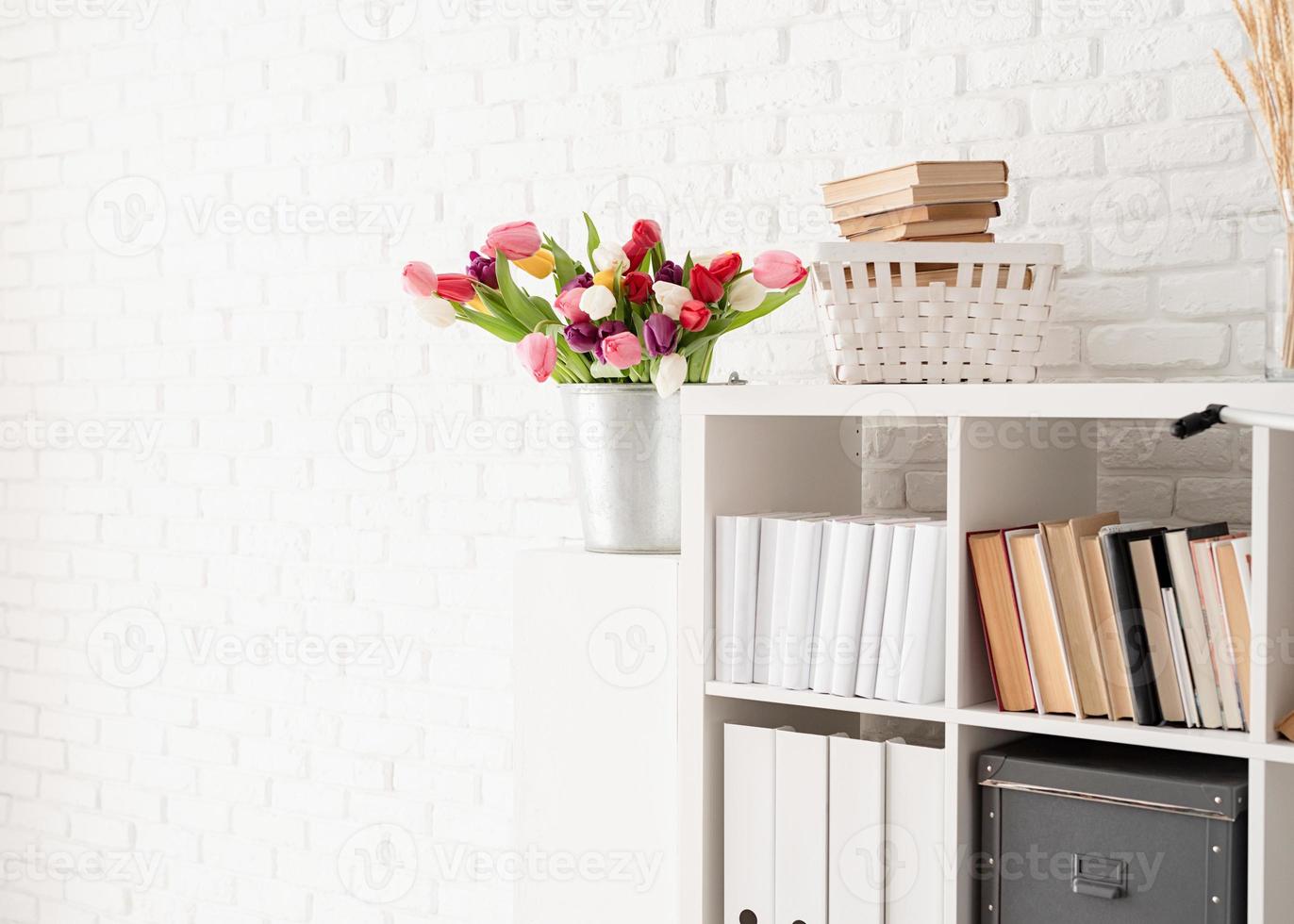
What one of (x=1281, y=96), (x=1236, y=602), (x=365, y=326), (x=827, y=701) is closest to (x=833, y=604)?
(x=827, y=701)

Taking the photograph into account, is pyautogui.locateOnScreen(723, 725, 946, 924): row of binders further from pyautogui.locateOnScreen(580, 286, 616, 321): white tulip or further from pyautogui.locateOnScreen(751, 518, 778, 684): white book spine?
pyautogui.locateOnScreen(580, 286, 616, 321): white tulip

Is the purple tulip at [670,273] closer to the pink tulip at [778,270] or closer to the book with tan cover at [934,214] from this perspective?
the pink tulip at [778,270]

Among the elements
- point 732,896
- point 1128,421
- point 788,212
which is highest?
point 788,212

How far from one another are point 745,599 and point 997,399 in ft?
1.39

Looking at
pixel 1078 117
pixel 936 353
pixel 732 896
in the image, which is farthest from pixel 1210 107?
pixel 732 896

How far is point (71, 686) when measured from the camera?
10.0ft

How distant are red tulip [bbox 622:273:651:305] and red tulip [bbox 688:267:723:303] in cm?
6

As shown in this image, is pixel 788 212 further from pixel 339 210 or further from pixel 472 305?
pixel 339 210

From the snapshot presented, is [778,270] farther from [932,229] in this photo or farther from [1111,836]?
[1111,836]

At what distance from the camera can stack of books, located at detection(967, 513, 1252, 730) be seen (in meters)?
1.46

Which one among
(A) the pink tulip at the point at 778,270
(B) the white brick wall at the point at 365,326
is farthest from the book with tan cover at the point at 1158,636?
(A) the pink tulip at the point at 778,270

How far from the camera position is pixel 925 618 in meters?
1.64

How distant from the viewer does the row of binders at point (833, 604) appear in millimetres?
1641

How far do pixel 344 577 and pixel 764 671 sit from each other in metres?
1.15
